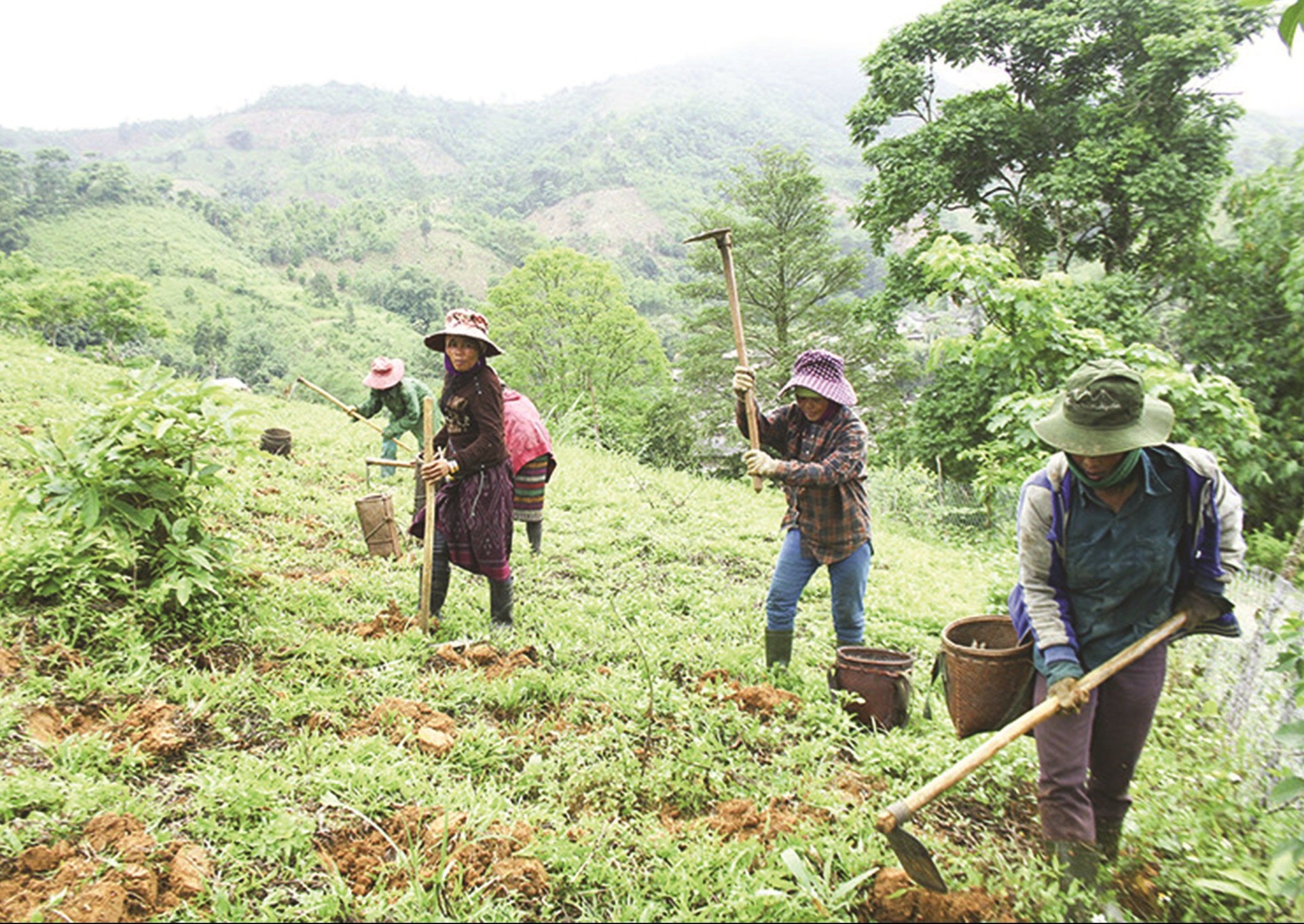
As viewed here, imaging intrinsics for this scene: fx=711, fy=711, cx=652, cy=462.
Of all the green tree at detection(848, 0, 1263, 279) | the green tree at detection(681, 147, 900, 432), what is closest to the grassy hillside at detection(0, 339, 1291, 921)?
the green tree at detection(848, 0, 1263, 279)

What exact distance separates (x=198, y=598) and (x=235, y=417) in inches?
41.3

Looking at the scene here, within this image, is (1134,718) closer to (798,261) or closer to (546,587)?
(546,587)

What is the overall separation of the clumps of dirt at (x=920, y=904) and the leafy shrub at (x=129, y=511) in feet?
11.5

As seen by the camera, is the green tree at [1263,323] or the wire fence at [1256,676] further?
the green tree at [1263,323]

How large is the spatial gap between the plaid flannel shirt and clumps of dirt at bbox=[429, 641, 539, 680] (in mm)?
1700

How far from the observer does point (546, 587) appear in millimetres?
5555

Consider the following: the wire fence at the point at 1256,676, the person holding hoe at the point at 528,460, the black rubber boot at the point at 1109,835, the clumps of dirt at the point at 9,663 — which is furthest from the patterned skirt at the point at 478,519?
the wire fence at the point at 1256,676

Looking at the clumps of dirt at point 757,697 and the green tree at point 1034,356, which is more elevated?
the green tree at point 1034,356

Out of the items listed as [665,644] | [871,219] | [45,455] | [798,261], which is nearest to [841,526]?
[665,644]

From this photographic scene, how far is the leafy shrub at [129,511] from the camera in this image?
360 centimetres

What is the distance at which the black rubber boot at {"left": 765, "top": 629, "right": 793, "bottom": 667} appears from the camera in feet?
13.5

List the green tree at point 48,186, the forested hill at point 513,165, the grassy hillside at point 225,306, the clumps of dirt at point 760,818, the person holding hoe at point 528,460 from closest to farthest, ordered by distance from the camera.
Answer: the clumps of dirt at point 760,818
the person holding hoe at point 528,460
the grassy hillside at point 225,306
the green tree at point 48,186
the forested hill at point 513,165

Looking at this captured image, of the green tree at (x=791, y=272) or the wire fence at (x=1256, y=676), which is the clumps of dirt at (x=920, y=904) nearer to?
the wire fence at (x=1256, y=676)

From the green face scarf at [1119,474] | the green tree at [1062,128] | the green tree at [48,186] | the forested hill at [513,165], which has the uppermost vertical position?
the forested hill at [513,165]
